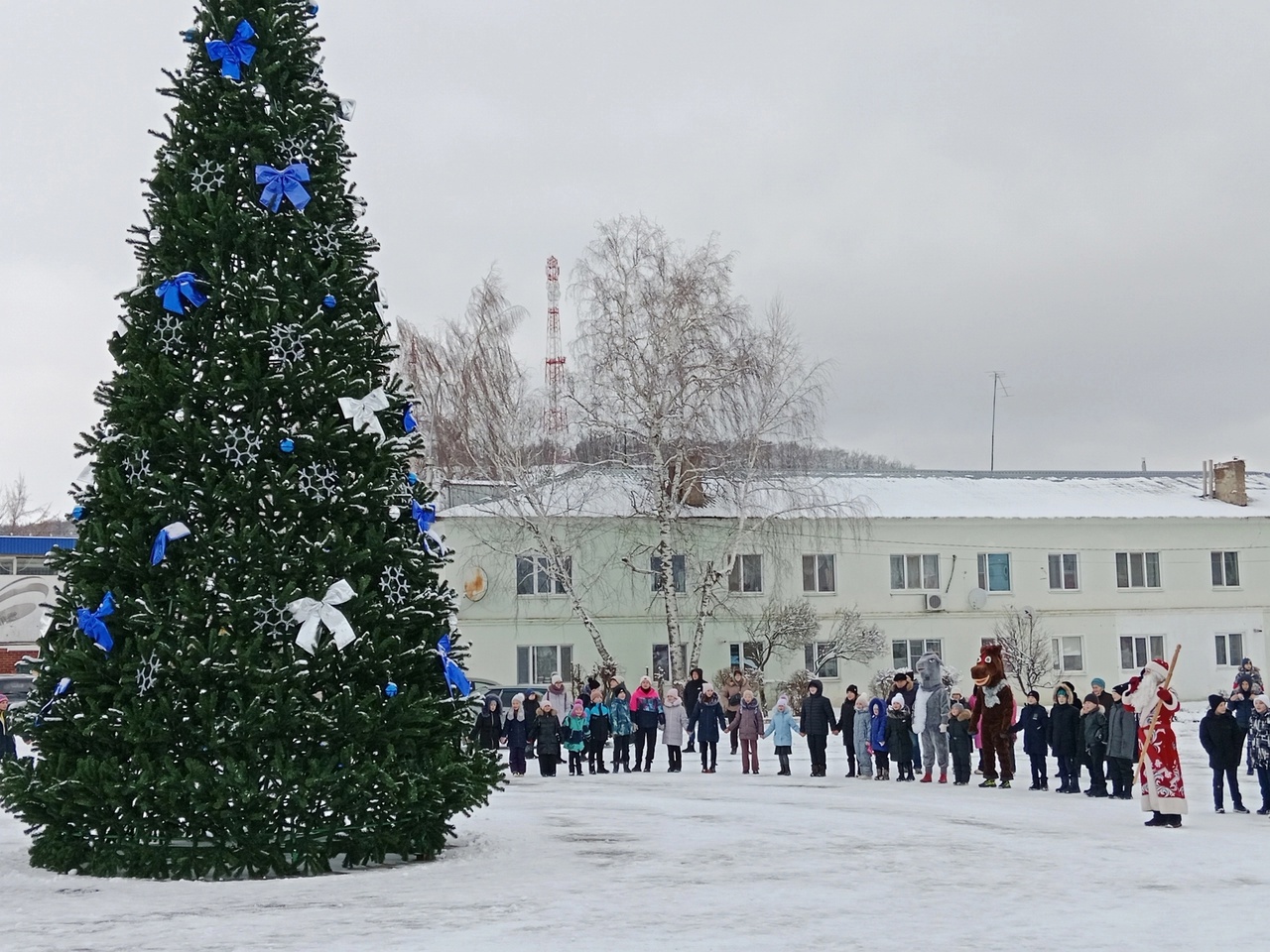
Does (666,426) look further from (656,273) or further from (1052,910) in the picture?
(1052,910)

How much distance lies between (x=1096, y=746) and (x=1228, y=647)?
32669 millimetres

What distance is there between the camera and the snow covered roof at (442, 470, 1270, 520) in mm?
37562

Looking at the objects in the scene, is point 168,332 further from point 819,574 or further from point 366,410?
point 819,574

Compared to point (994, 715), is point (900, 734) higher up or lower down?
lower down

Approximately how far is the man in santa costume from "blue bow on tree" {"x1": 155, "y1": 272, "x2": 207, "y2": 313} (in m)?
9.94

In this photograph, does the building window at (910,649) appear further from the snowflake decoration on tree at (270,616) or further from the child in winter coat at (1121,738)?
the snowflake decoration on tree at (270,616)

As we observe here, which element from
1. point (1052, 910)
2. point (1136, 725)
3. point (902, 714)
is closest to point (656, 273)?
point (902, 714)

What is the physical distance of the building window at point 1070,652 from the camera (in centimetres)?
4631

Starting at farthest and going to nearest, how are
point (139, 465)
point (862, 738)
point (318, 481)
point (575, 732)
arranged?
point (575, 732)
point (862, 738)
point (318, 481)
point (139, 465)

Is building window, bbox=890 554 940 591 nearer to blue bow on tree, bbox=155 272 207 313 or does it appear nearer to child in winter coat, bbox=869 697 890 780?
child in winter coat, bbox=869 697 890 780

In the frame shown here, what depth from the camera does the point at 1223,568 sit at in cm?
4775

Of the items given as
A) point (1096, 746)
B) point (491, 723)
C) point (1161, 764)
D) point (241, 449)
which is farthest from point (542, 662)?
point (241, 449)

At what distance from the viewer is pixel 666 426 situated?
3525cm

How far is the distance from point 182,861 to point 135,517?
2569mm
